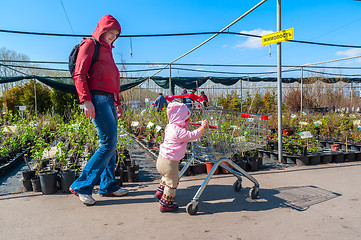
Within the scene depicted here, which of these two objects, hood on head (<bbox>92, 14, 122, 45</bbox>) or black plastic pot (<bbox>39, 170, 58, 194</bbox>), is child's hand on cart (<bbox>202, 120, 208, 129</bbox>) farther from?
black plastic pot (<bbox>39, 170, 58, 194</bbox>)

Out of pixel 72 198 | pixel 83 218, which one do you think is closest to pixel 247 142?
pixel 83 218

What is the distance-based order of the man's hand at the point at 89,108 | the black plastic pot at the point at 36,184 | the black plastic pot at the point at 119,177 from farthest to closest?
the black plastic pot at the point at 119,177, the black plastic pot at the point at 36,184, the man's hand at the point at 89,108

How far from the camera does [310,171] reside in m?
4.17

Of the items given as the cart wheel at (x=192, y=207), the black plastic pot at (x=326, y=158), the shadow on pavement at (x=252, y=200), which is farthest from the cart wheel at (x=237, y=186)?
the black plastic pot at (x=326, y=158)

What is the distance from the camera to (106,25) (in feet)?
9.15

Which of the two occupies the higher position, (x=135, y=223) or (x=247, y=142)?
(x=247, y=142)

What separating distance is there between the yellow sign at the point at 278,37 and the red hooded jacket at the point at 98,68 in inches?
109

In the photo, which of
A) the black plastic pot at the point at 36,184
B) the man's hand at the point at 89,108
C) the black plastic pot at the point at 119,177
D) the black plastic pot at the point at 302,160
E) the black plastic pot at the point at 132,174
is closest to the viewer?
the man's hand at the point at 89,108

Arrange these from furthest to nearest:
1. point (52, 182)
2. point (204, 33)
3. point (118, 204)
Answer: point (204, 33)
point (52, 182)
point (118, 204)

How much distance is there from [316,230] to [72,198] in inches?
100

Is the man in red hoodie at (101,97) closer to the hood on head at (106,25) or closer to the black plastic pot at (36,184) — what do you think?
the hood on head at (106,25)

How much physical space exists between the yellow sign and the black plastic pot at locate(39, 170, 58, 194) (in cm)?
392

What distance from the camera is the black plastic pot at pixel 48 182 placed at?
315cm

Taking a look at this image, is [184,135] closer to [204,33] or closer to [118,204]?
[118,204]
